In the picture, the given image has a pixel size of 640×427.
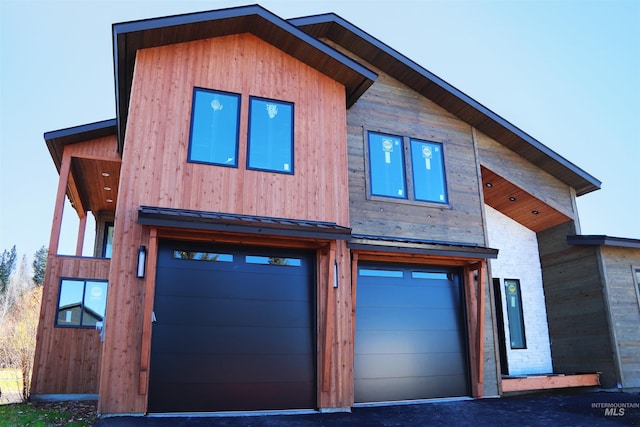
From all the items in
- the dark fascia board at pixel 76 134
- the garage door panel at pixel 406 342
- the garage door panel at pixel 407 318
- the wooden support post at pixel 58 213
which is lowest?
the garage door panel at pixel 406 342

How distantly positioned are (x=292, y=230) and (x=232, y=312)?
1470mm

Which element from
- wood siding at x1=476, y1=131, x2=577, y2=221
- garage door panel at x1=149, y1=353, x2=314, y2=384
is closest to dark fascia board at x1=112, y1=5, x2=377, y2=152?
wood siding at x1=476, y1=131, x2=577, y2=221

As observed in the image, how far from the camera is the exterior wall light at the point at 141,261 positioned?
256 inches

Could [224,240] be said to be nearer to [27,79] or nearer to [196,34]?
[196,34]

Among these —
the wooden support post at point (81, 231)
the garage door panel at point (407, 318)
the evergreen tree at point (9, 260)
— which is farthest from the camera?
the evergreen tree at point (9, 260)

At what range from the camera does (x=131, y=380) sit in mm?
6164

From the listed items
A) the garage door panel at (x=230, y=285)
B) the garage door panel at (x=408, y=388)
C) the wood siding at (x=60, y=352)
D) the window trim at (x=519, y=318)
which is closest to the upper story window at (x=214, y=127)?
the garage door panel at (x=230, y=285)

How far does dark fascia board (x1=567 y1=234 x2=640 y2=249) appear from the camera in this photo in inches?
405

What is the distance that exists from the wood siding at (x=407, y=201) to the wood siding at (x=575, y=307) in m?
2.70

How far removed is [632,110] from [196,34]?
66.2m

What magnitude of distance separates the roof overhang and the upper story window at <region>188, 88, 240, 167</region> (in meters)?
1.00

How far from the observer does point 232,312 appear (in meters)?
7.11

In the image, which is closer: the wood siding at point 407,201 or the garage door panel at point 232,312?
the garage door panel at point 232,312

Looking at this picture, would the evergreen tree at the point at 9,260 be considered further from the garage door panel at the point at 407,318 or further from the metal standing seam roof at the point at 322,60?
the garage door panel at the point at 407,318
